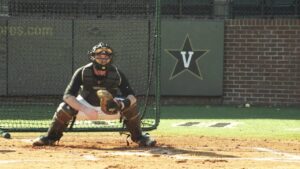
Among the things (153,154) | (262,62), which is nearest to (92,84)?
(153,154)

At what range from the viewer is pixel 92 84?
8.88 m

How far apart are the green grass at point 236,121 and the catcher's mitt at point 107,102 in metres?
2.44

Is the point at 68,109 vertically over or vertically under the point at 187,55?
under

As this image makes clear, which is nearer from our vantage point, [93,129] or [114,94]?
[114,94]

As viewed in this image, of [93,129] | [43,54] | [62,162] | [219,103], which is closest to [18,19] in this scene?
[43,54]

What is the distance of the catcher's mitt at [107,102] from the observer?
8.43 meters

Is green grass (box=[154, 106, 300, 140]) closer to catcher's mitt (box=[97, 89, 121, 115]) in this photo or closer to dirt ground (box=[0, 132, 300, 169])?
dirt ground (box=[0, 132, 300, 169])

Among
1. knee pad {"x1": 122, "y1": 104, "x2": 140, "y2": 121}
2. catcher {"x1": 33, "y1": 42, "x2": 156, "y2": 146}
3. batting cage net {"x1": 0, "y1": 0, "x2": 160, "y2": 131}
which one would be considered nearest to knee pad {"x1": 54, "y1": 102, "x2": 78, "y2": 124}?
catcher {"x1": 33, "y1": 42, "x2": 156, "y2": 146}

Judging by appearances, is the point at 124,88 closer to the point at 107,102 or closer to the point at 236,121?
the point at 107,102

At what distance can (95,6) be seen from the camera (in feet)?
56.4

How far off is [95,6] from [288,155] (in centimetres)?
1005

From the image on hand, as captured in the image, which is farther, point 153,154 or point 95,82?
point 95,82

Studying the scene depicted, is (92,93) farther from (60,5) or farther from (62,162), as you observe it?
(60,5)

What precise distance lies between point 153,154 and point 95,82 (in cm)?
145
